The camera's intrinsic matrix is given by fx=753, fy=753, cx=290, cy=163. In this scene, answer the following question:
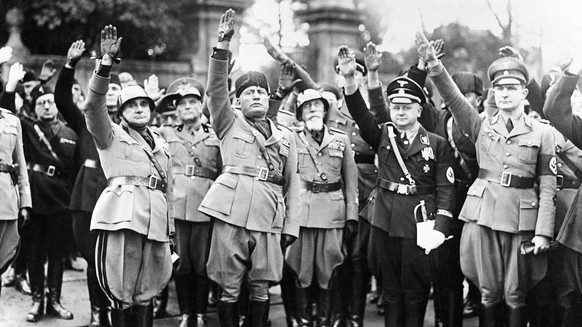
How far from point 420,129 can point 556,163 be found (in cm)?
105

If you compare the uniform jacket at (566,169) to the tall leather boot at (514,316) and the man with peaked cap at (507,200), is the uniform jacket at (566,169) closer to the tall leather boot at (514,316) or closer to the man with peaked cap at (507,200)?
the man with peaked cap at (507,200)

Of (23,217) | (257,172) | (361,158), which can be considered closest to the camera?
(257,172)

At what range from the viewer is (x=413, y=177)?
5.76m

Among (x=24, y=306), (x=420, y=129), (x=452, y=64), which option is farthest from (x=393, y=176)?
(x=452, y=64)

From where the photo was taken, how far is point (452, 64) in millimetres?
19688

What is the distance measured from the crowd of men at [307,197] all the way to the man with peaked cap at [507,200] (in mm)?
14

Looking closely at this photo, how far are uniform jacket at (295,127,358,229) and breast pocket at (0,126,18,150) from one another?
2.27 m

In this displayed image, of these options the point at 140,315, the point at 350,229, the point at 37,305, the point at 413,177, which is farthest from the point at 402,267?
the point at 37,305

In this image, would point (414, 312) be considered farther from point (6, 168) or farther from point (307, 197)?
point (6, 168)

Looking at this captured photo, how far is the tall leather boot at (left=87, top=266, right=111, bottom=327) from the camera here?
20.2 ft

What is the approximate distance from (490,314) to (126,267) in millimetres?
2645

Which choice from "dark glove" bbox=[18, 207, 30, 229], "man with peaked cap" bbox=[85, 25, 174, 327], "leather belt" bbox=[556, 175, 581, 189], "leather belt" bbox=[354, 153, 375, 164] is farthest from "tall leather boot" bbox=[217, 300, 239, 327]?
"leather belt" bbox=[556, 175, 581, 189]

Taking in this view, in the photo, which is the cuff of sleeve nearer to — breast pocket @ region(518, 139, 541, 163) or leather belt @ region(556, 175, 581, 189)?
breast pocket @ region(518, 139, 541, 163)

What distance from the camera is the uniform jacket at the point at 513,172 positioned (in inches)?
215
